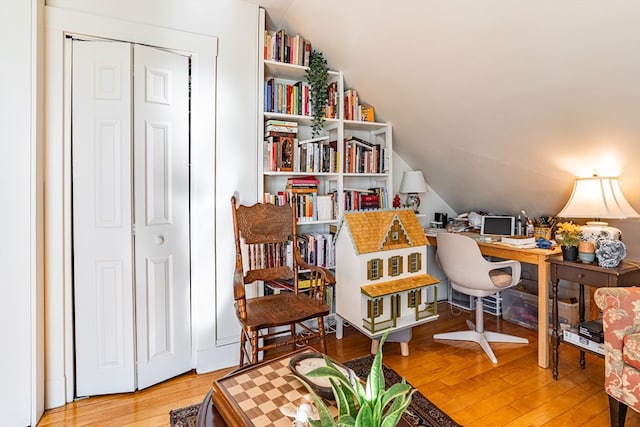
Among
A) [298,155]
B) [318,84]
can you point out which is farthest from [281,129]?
[318,84]

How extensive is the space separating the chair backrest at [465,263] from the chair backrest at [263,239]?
1.15m

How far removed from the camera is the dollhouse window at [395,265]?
249 centimetres

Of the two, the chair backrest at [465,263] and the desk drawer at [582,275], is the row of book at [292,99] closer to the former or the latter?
the chair backrest at [465,263]

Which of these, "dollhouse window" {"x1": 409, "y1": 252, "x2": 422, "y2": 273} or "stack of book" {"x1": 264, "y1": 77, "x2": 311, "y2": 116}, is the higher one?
"stack of book" {"x1": 264, "y1": 77, "x2": 311, "y2": 116}

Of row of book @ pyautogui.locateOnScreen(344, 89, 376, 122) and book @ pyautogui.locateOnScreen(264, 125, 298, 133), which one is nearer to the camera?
book @ pyautogui.locateOnScreen(264, 125, 298, 133)

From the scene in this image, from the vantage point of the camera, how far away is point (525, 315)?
3.04m

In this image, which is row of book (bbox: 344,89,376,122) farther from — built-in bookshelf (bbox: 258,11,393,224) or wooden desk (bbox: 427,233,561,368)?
wooden desk (bbox: 427,233,561,368)

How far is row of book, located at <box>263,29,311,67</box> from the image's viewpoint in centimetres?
258

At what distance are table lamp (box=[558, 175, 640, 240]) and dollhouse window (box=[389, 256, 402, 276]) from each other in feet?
3.76

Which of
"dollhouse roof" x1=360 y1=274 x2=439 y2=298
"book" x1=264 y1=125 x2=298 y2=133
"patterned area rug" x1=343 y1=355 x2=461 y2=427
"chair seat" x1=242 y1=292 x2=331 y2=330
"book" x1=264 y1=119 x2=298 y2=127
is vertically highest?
"book" x1=264 y1=119 x2=298 y2=127

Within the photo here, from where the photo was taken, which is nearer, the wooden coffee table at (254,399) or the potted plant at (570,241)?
the wooden coffee table at (254,399)

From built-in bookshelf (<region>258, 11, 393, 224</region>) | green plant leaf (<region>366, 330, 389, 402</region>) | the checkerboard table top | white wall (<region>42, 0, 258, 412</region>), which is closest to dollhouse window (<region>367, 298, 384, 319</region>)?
built-in bookshelf (<region>258, 11, 393, 224</region>)

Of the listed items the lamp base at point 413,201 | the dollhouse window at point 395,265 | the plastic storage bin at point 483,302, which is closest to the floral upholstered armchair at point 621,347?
the dollhouse window at point 395,265

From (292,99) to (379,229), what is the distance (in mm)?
1186
